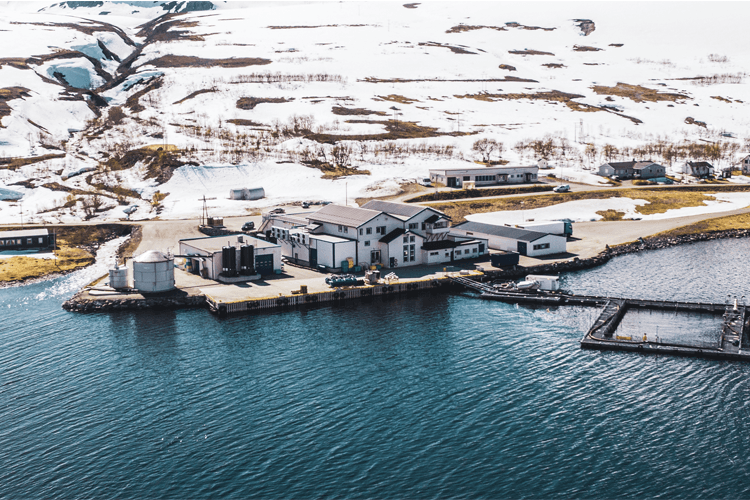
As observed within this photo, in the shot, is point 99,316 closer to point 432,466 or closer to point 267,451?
point 267,451

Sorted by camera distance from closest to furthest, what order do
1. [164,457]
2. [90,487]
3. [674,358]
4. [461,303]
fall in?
[90,487] < [164,457] < [674,358] < [461,303]

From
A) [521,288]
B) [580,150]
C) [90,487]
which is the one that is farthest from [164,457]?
[580,150]

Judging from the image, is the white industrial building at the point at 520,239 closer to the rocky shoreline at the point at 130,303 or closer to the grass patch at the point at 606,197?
the grass patch at the point at 606,197

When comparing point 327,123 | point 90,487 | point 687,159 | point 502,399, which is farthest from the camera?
point 327,123

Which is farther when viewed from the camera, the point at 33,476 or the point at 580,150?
the point at 580,150

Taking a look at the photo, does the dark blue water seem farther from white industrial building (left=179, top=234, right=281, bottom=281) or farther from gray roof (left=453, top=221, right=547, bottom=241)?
gray roof (left=453, top=221, right=547, bottom=241)

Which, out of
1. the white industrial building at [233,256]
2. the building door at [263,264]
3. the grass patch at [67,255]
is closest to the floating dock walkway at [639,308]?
the white industrial building at [233,256]
